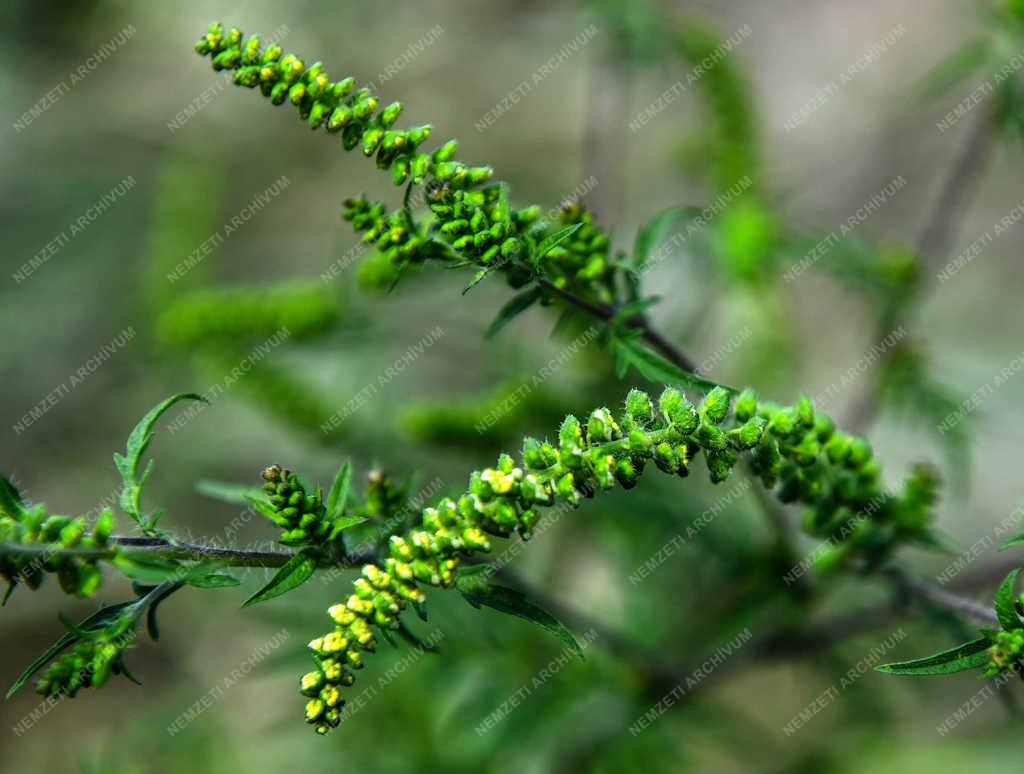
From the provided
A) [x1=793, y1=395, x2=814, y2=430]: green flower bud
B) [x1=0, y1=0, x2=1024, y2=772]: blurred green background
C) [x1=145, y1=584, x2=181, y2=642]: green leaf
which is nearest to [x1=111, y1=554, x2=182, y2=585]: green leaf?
[x1=145, y1=584, x2=181, y2=642]: green leaf

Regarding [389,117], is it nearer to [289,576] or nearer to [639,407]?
[639,407]

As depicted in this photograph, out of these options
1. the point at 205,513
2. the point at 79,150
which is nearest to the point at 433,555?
the point at 205,513

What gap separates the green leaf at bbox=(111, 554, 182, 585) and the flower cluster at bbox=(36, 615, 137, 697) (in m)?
0.08

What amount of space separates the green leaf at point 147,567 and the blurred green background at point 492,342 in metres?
0.48

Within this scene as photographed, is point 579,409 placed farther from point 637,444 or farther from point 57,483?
point 57,483

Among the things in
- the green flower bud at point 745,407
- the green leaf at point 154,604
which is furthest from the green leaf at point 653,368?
the green leaf at point 154,604

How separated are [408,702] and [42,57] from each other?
20.8ft

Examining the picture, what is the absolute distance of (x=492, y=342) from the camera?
4.43m

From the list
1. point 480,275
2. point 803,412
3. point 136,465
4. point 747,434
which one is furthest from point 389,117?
point 803,412

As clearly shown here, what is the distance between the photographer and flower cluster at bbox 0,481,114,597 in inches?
61.6

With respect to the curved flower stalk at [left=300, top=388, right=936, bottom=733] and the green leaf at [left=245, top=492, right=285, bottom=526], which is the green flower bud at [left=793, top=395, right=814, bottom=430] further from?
the green leaf at [left=245, top=492, right=285, bottom=526]

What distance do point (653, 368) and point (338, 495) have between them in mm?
718

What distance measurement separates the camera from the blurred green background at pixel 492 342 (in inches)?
146

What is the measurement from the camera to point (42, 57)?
7664 millimetres
